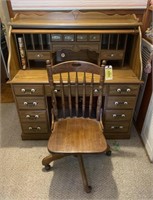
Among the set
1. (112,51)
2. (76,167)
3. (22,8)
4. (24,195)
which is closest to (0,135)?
(24,195)

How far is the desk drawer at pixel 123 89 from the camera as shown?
148 centimetres

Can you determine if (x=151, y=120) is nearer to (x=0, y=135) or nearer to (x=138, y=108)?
(x=138, y=108)

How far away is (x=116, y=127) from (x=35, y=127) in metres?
0.89

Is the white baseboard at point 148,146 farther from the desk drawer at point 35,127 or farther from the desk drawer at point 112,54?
the desk drawer at point 35,127

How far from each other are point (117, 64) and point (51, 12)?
0.88m

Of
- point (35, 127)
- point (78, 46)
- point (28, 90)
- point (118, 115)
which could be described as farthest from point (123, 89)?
point (35, 127)

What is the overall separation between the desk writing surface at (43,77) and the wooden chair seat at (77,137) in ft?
1.30

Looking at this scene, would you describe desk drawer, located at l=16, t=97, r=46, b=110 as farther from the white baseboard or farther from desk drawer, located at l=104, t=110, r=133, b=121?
the white baseboard

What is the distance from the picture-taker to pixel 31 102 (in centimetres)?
157

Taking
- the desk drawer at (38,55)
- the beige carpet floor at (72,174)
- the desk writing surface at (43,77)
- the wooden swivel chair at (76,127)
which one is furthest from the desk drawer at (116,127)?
the desk drawer at (38,55)

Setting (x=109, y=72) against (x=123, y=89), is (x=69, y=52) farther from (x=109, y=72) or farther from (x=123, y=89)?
(x=123, y=89)

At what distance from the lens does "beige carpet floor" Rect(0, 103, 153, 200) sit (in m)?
1.36

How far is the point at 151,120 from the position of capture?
5.25 feet

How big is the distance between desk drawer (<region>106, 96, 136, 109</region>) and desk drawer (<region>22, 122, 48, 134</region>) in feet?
2.35
